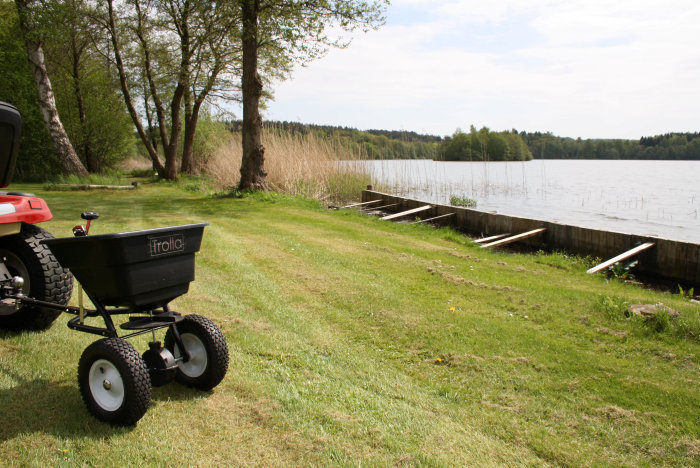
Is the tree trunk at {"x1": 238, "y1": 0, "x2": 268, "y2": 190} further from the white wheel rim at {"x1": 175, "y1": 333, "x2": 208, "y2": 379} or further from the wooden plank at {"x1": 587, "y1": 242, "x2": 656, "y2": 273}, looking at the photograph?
the white wheel rim at {"x1": 175, "y1": 333, "x2": 208, "y2": 379}

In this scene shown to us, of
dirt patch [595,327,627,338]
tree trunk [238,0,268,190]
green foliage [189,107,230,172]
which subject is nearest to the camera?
dirt patch [595,327,627,338]

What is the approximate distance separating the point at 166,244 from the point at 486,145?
26131 mm

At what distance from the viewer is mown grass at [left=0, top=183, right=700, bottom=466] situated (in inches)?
109

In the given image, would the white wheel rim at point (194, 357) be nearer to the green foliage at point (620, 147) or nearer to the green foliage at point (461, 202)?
the green foliage at point (461, 202)

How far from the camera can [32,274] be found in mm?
3756

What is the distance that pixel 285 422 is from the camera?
9.82 ft

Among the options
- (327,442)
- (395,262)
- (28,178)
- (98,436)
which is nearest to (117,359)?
(98,436)

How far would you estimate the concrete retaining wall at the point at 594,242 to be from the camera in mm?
7633

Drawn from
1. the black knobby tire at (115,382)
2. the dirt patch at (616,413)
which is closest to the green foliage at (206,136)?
the black knobby tire at (115,382)

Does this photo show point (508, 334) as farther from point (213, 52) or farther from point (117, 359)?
point (213, 52)

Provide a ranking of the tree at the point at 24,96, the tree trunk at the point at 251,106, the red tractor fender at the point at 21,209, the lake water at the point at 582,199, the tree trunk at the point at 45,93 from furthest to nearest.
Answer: the tree at the point at 24,96 → the tree trunk at the point at 45,93 → the lake water at the point at 582,199 → the tree trunk at the point at 251,106 → the red tractor fender at the point at 21,209

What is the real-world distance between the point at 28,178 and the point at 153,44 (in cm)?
770

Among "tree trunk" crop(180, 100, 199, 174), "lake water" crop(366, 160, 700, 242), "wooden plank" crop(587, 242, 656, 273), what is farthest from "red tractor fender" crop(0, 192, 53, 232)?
"tree trunk" crop(180, 100, 199, 174)

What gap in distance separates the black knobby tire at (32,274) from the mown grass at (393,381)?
0.53 ft
